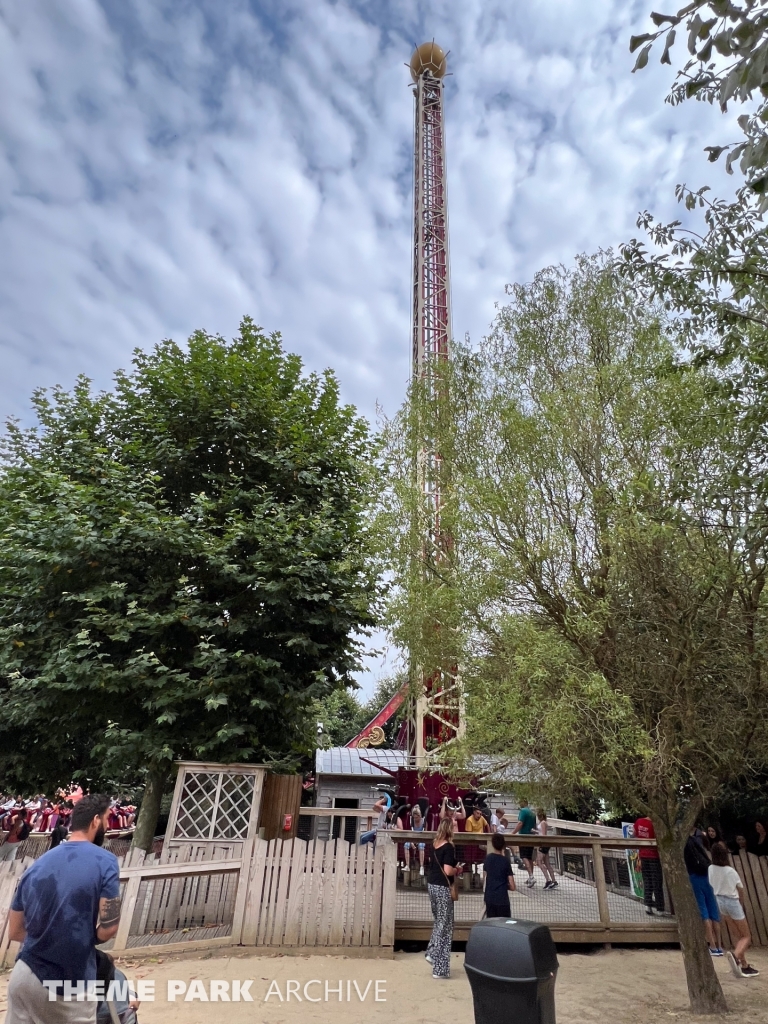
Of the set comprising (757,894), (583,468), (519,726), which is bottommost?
(757,894)

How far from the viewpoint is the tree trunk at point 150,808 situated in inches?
427

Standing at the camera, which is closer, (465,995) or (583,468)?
(465,995)

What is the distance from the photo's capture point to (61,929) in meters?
3.34

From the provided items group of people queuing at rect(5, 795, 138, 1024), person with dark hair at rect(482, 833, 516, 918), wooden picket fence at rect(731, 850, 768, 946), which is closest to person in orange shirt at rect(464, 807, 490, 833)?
wooden picket fence at rect(731, 850, 768, 946)

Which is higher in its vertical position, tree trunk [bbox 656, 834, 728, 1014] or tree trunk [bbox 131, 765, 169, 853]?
tree trunk [bbox 131, 765, 169, 853]

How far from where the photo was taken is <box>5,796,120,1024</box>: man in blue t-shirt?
3.29 metres

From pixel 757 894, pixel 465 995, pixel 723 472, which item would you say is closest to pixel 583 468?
pixel 723 472

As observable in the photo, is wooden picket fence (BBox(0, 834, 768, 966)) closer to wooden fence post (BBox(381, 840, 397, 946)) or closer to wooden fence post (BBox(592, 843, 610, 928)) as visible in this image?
wooden fence post (BBox(381, 840, 397, 946))

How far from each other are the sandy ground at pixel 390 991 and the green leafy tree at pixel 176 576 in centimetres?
332

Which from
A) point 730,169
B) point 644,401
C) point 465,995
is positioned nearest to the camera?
point 730,169

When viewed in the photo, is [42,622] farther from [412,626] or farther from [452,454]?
[452,454]

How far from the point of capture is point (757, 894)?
33.0ft

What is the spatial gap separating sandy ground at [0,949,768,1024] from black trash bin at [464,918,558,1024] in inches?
135

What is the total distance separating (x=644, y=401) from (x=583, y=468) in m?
1.04
